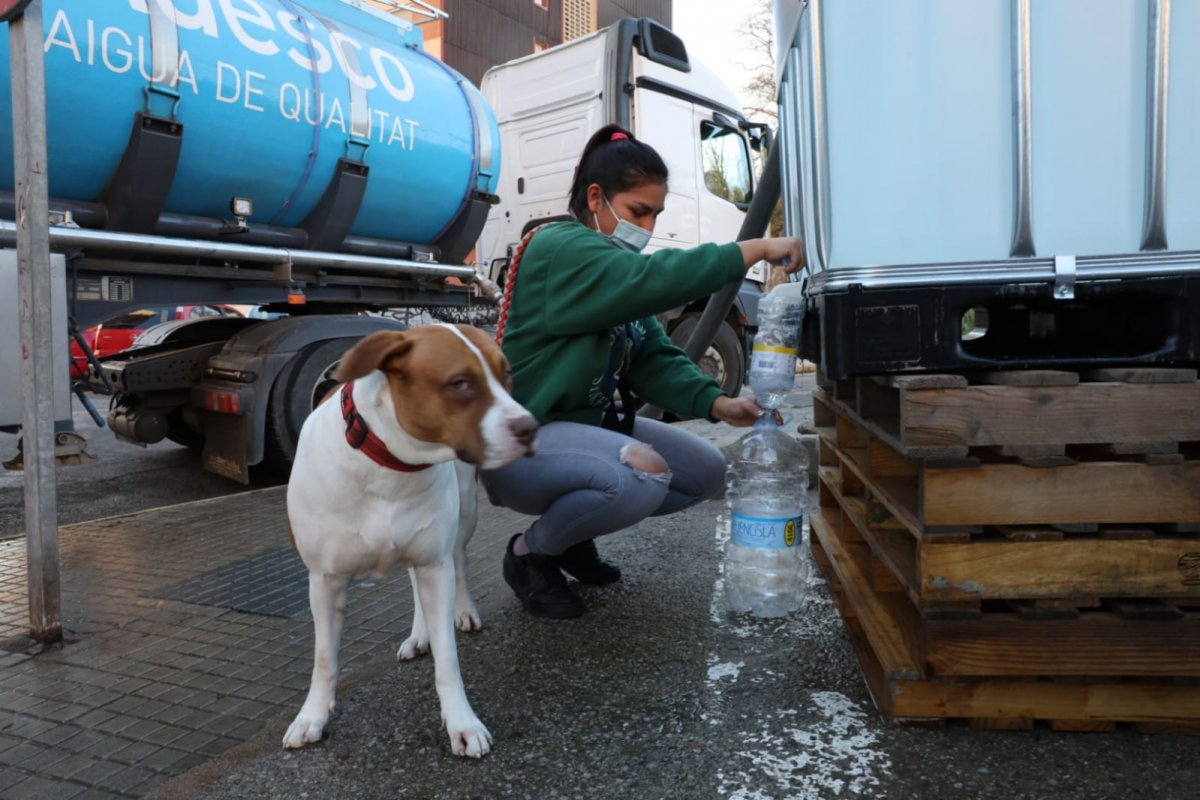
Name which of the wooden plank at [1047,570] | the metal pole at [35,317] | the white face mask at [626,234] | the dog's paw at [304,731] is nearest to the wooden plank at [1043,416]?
the wooden plank at [1047,570]

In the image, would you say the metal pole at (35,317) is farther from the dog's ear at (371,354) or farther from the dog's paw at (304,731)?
the dog's ear at (371,354)

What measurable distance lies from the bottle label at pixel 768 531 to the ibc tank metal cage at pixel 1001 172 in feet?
2.88

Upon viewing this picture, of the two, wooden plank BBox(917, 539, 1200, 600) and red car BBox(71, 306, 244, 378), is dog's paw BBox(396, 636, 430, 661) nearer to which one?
wooden plank BBox(917, 539, 1200, 600)

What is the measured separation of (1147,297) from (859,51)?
32.2 inches

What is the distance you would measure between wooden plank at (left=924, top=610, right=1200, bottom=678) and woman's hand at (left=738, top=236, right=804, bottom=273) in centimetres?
112

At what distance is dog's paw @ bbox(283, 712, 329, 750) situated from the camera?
2.02 metres

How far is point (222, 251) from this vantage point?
4812mm

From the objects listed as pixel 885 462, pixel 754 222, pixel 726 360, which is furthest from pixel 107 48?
pixel 726 360

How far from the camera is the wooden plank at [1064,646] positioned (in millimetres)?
1769

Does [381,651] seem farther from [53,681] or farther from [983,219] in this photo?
[983,219]

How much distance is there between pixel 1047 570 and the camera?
1765 millimetres

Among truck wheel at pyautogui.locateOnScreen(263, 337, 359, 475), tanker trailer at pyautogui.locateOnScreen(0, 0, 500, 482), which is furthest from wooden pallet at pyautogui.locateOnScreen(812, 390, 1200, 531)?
truck wheel at pyautogui.locateOnScreen(263, 337, 359, 475)

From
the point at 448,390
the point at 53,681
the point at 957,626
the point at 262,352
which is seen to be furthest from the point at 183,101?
the point at 957,626

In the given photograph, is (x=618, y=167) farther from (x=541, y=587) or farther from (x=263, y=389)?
(x=263, y=389)
